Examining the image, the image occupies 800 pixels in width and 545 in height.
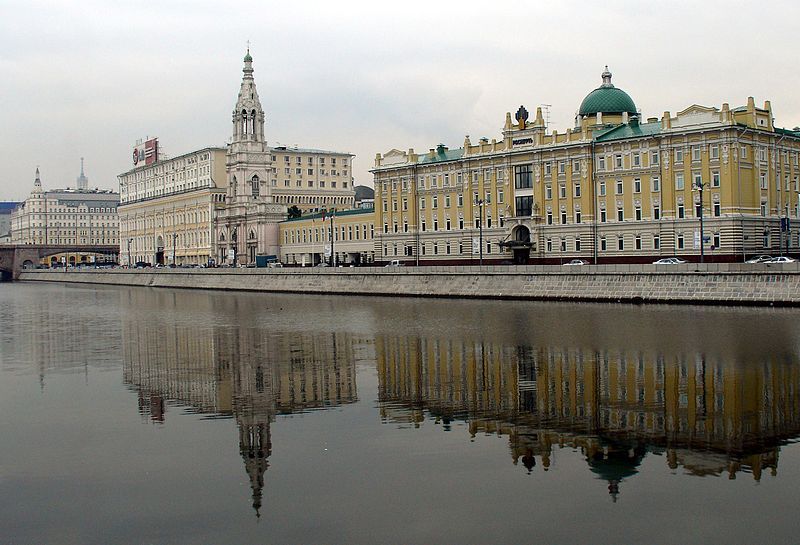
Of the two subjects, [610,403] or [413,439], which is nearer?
[413,439]

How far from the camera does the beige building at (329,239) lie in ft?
431

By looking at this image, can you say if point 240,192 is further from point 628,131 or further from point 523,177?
point 628,131

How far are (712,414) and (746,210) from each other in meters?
63.6

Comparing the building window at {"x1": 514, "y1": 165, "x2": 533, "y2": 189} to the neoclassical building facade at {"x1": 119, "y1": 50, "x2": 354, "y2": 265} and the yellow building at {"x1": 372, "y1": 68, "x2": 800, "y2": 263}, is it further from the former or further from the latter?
the neoclassical building facade at {"x1": 119, "y1": 50, "x2": 354, "y2": 265}

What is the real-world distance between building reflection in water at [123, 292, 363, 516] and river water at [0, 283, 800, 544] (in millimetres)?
160

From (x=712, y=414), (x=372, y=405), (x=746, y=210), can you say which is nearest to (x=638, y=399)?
(x=712, y=414)

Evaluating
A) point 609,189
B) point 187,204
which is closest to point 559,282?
point 609,189

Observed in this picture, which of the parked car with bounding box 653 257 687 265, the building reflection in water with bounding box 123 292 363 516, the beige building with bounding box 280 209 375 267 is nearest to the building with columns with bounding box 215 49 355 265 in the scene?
the beige building with bounding box 280 209 375 267

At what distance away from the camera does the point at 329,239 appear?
138 m

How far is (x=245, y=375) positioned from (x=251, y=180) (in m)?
122

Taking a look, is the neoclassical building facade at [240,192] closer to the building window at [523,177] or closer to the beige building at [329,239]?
the beige building at [329,239]

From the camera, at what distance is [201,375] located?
3856 centimetres

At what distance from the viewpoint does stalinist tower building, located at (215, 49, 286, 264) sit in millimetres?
154750

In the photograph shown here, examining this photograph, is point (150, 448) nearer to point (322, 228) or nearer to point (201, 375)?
point (201, 375)
